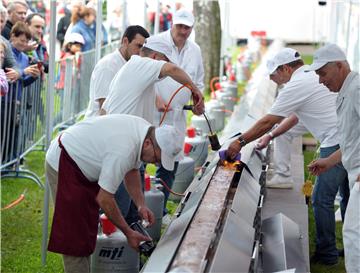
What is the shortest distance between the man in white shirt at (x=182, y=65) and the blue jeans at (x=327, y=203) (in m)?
1.70

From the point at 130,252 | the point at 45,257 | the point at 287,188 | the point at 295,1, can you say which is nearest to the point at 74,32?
the point at 287,188

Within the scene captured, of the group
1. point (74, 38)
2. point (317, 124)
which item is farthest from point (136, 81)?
point (74, 38)

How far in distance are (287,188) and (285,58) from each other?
178 centimetres

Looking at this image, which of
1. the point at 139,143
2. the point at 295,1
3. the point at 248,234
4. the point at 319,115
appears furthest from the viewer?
the point at 295,1

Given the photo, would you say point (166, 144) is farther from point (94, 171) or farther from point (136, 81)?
point (136, 81)

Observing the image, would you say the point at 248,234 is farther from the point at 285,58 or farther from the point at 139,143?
the point at 285,58

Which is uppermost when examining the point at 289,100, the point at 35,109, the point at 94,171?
the point at 289,100

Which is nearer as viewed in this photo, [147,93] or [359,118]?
[359,118]

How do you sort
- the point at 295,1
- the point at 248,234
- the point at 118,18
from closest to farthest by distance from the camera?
1. the point at 248,234
2. the point at 118,18
3. the point at 295,1

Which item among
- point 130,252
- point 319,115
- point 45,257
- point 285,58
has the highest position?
point 285,58

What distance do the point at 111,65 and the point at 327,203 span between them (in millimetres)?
2364

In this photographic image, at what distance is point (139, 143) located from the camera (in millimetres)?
5570

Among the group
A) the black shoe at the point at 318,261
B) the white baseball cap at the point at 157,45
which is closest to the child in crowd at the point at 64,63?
the white baseball cap at the point at 157,45

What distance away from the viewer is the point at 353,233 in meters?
6.00
